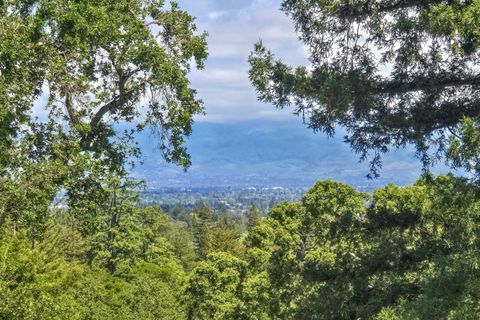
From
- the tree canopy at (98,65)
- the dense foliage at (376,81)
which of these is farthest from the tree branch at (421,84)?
the tree canopy at (98,65)

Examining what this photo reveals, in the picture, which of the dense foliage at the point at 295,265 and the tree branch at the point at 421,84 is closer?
the dense foliage at the point at 295,265

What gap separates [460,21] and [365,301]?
15.3 meters

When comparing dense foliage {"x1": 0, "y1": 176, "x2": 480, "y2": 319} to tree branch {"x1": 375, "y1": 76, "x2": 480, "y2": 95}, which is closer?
dense foliage {"x1": 0, "y1": 176, "x2": 480, "y2": 319}

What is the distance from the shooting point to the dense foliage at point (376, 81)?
27.5ft

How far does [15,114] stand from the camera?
29.9ft

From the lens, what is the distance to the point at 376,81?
874 cm

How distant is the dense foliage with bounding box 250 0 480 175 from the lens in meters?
8.38

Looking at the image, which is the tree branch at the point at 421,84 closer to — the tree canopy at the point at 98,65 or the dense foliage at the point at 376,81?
the dense foliage at the point at 376,81

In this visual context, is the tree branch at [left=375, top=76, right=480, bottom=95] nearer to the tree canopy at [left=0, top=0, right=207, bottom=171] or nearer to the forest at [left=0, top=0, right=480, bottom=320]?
the forest at [left=0, top=0, right=480, bottom=320]

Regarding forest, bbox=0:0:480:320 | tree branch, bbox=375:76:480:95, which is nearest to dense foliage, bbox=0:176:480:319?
forest, bbox=0:0:480:320

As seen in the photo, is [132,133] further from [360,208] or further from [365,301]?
[360,208]

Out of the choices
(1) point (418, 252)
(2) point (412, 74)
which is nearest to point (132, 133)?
(2) point (412, 74)

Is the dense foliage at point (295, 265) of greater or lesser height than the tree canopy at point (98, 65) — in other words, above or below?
below

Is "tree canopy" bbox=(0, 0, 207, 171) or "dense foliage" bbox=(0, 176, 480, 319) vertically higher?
"tree canopy" bbox=(0, 0, 207, 171)
